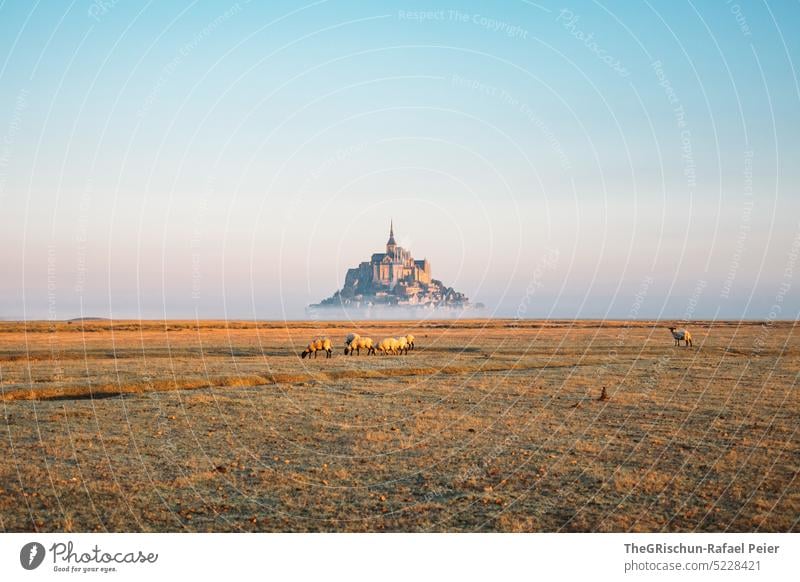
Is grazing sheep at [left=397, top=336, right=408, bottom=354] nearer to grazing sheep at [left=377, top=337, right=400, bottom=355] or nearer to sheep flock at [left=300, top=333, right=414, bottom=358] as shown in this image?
sheep flock at [left=300, top=333, right=414, bottom=358]

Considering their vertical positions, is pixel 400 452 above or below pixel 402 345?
below

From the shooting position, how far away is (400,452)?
1855cm

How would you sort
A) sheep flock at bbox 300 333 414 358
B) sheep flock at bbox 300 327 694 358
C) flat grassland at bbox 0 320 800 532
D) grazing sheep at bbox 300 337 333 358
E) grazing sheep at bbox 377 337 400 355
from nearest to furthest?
flat grassland at bbox 0 320 800 532
grazing sheep at bbox 300 337 333 358
sheep flock at bbox 300 327 694 358
sheep flock at bbox 300 333 414 358
grazing sheep at bbox 377 337 400 355

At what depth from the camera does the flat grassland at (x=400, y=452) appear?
13234mm

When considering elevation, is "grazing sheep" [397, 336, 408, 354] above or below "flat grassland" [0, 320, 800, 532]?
above

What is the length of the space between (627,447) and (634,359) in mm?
31211

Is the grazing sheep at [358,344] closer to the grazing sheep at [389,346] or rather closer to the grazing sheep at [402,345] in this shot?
the grazing sheep at [389,346]

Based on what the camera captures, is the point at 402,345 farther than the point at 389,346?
Yes

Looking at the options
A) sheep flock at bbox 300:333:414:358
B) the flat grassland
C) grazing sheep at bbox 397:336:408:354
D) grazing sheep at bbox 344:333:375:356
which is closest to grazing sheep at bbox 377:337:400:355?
sheep flock at bbox 300:333:414:358

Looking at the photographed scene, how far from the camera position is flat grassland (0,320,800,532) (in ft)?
43.4

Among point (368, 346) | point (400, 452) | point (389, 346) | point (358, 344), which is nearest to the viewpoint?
point (400, 452)

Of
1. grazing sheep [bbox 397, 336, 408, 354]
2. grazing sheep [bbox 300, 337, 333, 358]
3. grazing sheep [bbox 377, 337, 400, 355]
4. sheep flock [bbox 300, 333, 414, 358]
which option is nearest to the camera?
grazing sheep [bbox 300, 337, 333, 358]

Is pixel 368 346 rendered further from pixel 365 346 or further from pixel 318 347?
pixel 318 347

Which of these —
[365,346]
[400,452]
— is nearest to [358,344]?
[365,346]
